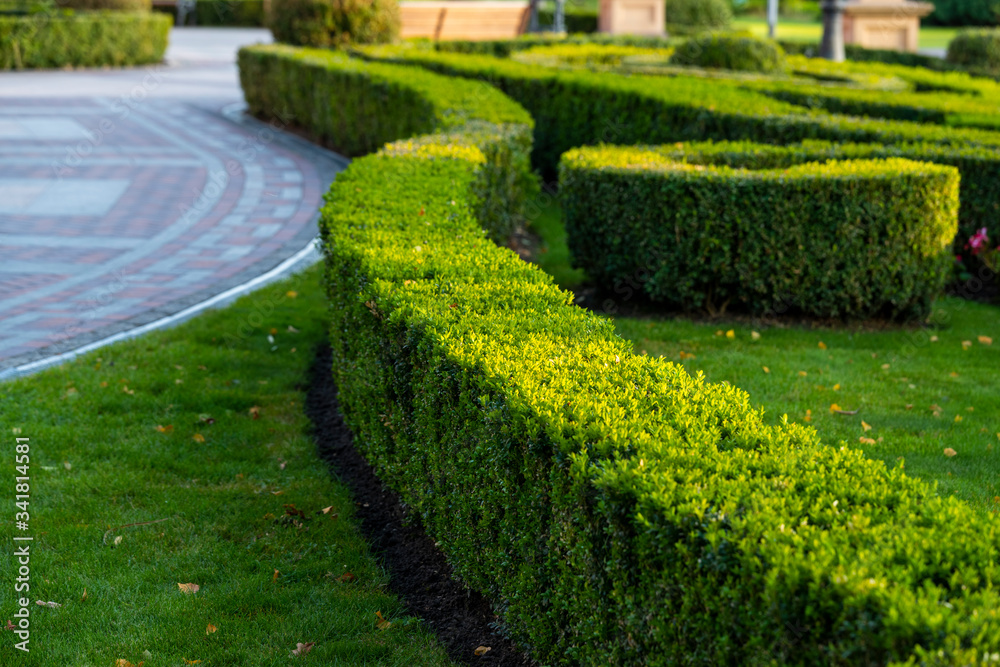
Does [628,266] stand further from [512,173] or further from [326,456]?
[326,456]

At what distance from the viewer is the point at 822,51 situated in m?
17.6

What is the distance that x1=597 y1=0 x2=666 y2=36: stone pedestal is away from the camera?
24.3m

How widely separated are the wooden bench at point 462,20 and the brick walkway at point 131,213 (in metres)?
8.37

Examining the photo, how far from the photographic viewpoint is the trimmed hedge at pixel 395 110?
849 centimetres

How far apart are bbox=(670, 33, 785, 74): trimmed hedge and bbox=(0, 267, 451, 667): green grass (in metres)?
10.1

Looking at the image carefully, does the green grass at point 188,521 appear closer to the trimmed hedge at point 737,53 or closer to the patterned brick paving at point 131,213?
the patterned brick paving at point 131,213

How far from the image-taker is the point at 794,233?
7137mm

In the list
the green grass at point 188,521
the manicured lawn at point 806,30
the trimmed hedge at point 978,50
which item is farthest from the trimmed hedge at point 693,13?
the green grass at point 188,521

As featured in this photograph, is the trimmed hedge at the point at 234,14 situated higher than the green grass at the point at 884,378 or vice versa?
the trimmed hedge at the point at 234,14

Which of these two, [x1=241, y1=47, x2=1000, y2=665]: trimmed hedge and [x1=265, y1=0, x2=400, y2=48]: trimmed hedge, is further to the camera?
[x1=265, y1=0, x2=400, y2=48]: trimmed hedge

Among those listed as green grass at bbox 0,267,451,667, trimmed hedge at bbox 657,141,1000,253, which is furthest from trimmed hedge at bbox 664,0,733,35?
green grass at bbox 0,267,451,667

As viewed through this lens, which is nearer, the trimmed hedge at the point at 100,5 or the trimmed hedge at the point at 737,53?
the trimmed hedge at the point at 737,53

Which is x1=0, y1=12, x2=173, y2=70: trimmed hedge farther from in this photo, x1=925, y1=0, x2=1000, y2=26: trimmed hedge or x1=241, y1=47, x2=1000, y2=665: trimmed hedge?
x1=925, y1=0, x2=1000, y2=26: trimmed hedge

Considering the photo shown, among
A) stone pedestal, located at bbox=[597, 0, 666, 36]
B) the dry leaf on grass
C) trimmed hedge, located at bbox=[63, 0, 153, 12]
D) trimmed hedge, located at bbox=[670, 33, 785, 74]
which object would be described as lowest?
the dry leaf on grass
